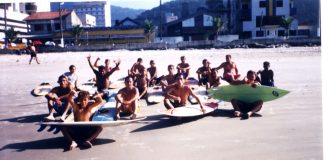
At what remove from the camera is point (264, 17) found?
3353 cm

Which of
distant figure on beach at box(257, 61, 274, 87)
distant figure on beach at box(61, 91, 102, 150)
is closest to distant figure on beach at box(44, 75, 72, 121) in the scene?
distant figure on beach at box(61, 91, 102, 150)

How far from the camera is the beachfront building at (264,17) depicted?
33400 millimetres

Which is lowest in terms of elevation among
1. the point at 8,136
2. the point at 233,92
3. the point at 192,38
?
the point at 8,136

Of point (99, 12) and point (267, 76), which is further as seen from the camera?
point (99, 12)

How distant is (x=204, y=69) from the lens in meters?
8.95

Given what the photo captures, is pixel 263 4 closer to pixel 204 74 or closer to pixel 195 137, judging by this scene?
pixel 204 74

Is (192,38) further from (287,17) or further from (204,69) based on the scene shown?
(204,69)

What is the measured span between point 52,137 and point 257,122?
3.12 meters

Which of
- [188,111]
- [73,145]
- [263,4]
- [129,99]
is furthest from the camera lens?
[263,4]

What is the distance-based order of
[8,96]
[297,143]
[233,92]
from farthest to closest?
[8,96], [233,92], [297,143]

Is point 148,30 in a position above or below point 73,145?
above

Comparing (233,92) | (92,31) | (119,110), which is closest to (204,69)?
(233,92)

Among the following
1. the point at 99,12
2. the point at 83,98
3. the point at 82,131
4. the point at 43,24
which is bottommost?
the point at 82,131

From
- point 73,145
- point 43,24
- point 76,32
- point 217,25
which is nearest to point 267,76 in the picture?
point 73,145
